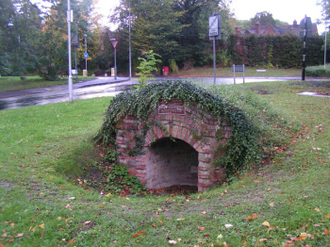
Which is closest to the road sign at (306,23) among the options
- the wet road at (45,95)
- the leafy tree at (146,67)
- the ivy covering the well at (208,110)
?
the wet road at (45,95)

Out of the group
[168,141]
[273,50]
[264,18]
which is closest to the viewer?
[168,141]

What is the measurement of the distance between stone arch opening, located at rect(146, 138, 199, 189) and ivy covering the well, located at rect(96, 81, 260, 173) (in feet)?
3.49

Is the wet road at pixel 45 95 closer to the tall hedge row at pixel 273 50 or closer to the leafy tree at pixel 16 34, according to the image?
the leafy tree at pixel 16 34

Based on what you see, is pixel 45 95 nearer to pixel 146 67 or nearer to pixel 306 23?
pixel 146 67

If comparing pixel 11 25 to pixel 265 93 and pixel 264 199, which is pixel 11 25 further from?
pixel 264 199

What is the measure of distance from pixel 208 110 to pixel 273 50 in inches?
1335

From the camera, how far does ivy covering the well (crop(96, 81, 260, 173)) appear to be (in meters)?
7.09

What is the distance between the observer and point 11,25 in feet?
71.1

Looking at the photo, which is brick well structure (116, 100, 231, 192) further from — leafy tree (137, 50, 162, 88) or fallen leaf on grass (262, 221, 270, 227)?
fallen leaf on grass (262, 221, 270, 227)

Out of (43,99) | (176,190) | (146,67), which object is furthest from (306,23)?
(43,99)

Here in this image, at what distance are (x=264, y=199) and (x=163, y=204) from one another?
1609mm

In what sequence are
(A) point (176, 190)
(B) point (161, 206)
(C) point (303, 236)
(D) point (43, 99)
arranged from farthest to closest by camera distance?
(D) point (43, 99), (A) point (176, 190), (B) point (161, 206), (C) point (303, 236)

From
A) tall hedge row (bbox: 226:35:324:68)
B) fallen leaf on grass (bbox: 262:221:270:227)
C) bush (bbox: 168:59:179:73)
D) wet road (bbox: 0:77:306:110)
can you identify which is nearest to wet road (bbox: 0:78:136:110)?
wet road (bbox: 0:77:306:110)

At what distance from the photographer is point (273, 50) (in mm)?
38375
